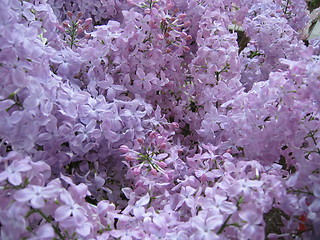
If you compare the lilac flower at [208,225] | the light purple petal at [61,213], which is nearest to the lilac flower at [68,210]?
the light purple petal at [61,213]

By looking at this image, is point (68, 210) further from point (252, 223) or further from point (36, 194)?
point (252, 223)

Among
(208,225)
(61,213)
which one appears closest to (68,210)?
(61,213)

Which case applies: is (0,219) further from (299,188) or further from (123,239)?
(299,188)

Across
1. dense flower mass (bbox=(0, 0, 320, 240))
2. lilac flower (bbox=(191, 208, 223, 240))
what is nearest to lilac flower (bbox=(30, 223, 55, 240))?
dense flower mass (bbox=(0, 0, 320, 240))

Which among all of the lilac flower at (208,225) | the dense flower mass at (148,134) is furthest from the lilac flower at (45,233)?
the lilac flower at (208,225)

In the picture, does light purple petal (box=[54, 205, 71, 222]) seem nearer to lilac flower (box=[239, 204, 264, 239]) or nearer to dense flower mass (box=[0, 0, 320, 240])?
dense flower mass (box=[0, 0, 320, 240])

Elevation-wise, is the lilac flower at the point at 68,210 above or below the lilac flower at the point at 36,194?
below

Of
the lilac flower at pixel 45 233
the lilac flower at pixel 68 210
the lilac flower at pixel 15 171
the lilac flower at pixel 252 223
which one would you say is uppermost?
the lilac flower at pixel 252 223

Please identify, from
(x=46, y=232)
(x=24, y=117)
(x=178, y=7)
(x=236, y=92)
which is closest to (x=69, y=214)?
(x=46, y=232)

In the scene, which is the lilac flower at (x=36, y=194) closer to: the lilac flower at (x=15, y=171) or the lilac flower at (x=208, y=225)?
the lilac flower at (x=15, y=171)
